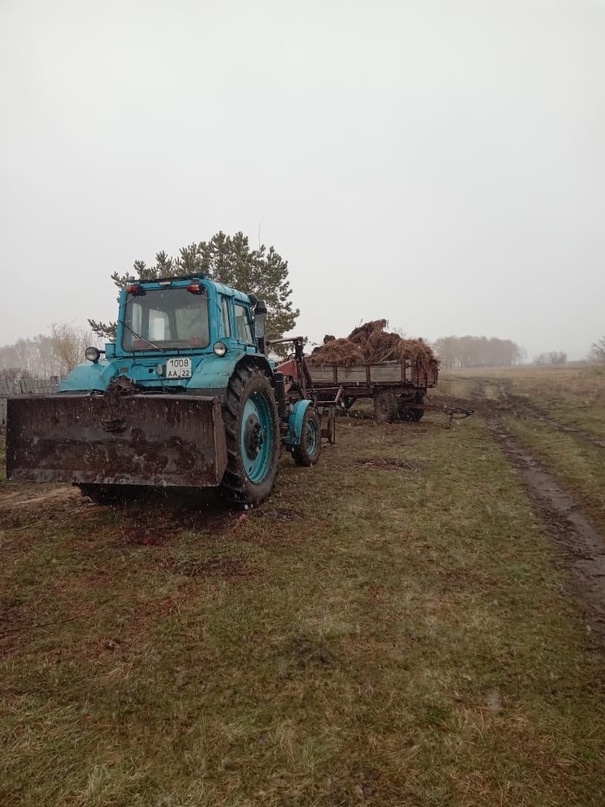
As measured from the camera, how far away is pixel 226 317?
6469 mm

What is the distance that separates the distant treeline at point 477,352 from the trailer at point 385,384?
9142 centimetres

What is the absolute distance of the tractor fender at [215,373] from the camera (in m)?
5.37

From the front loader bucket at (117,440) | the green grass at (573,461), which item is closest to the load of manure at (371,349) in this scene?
the green grass at (573,461)

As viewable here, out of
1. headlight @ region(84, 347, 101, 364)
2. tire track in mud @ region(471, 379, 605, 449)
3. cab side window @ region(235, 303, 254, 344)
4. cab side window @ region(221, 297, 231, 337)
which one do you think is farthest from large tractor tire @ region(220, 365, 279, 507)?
tire track in mud @ region(471, 379, 605, 449)

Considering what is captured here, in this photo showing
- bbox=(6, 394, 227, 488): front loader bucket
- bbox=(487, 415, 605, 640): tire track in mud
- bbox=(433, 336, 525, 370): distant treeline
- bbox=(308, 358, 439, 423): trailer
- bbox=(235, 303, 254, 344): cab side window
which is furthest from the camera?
bbox=(433, 336, 525, 370): distant treeline

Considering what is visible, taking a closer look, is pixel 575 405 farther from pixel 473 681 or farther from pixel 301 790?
pixel 301 790

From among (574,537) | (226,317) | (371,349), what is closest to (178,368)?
(226,317)

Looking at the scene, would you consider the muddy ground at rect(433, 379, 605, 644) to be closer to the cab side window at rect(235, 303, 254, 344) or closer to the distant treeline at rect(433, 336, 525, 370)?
the cab side window at rect(235, 303, 254, 344)

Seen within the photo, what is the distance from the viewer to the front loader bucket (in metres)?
4.92

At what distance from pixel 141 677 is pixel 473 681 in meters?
1.92

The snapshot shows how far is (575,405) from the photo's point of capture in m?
18.5

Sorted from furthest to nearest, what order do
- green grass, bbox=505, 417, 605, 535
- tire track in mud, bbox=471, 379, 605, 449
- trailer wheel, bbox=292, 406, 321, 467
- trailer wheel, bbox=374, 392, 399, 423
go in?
trailer wheel, bbox=374, 392, 399, 423
tire track in mud, bbox=471, 379, 605, 449
trailer wheel, bbox=292, 406, 321, 467
green grass, bbox=505, 417, 605, 535

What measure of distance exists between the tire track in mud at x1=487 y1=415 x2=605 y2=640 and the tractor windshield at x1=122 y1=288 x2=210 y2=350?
4579mm

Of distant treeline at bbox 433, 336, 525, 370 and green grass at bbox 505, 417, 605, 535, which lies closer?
green grass at bbox 505, 417, 605, 535
